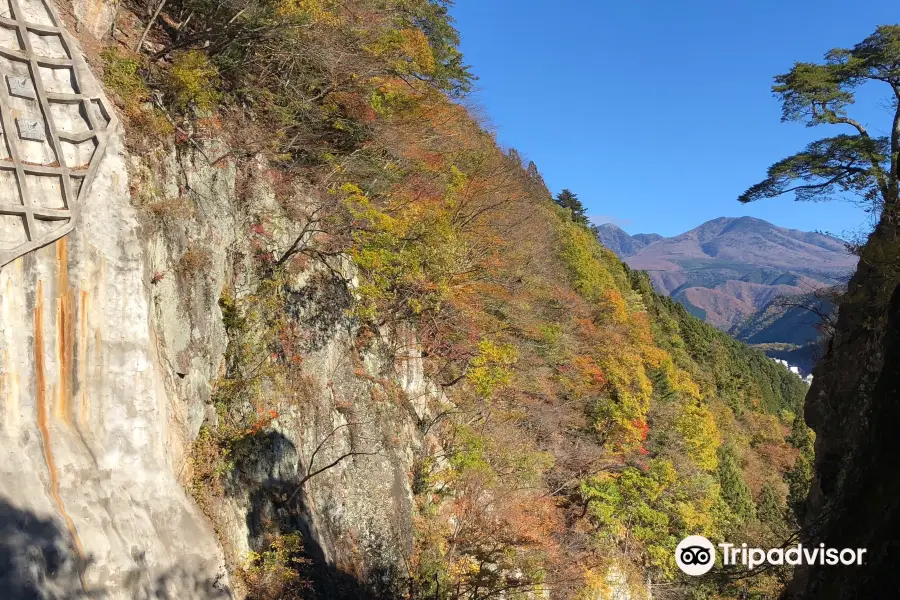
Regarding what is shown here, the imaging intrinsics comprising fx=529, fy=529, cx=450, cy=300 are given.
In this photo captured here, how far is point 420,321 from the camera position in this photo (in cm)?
1509

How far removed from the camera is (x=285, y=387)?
10344 millimetres

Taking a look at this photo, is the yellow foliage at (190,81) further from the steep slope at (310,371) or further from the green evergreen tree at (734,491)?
the green evergreen tree at (734,491)

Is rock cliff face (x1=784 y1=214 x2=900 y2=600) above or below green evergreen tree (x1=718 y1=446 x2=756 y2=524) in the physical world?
above

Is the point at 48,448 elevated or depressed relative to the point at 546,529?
elevated

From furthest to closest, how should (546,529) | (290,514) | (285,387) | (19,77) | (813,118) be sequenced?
(546,529), (813,118), (285,387), (290,514), (19,77)

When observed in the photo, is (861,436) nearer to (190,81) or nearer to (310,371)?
(310,371)

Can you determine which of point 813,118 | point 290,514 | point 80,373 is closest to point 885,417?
point 290,514

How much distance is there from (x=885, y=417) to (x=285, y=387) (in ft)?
30.0

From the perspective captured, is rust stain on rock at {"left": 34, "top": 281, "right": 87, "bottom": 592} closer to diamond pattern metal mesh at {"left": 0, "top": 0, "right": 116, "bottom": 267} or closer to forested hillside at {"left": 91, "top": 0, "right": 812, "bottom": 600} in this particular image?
diamond pattern metal mesh at {"left": 0, "top": 0, "right": 116, "bottom": 267}

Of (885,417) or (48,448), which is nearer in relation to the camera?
(885,417)

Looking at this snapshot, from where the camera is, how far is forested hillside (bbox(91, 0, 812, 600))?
9.48m

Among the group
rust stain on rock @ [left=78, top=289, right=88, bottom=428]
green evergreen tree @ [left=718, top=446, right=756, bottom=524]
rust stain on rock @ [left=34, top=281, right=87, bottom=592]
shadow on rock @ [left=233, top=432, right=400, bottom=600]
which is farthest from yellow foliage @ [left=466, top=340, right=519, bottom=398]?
green evergreen tree @ [left=718, top=446, right=756, bottom=524]

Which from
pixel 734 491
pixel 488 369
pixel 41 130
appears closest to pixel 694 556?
pixel 488 369

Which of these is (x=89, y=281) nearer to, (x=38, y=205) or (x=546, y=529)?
(x=38, y=205)
